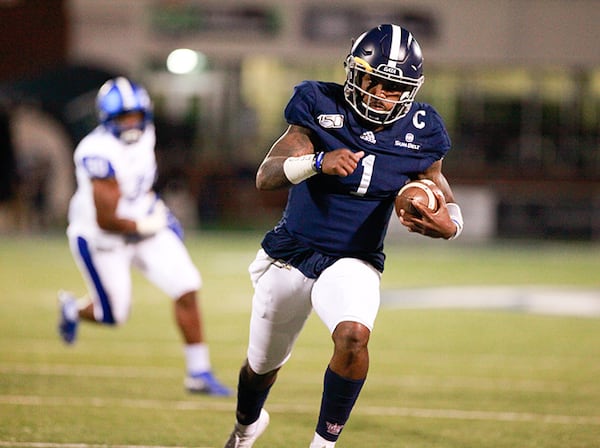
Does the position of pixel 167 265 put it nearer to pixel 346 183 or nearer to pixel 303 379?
pixel 303 379

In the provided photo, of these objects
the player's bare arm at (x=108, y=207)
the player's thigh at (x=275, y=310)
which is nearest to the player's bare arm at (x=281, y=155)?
the player's thigh at (x=275, y=310)

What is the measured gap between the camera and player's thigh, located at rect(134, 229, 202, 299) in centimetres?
694

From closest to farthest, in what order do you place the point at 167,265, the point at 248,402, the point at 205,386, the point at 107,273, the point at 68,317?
the point at 248,402
the point at 205,386
the point at 167,265
the point at 107,273
the point at 68,317

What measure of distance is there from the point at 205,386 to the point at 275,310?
7.26ft

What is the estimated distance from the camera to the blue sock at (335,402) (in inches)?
171

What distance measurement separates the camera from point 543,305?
1158 cm

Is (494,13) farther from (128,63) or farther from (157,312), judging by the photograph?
(157,312)

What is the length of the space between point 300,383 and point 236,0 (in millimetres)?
18786

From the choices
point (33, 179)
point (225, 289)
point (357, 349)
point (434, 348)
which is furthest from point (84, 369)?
point (33, 179)

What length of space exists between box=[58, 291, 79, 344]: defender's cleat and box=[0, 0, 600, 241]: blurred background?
14520mm

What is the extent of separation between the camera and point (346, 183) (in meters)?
4.59

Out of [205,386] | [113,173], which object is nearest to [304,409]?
[205,386]

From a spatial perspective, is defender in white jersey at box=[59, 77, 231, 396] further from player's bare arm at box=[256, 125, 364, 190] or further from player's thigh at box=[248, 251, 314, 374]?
player's bare arm at box=[256, 125, 364, 190]

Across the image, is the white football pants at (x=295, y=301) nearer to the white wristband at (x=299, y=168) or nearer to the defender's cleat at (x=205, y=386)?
the white wristband at (x=299, y=168)
